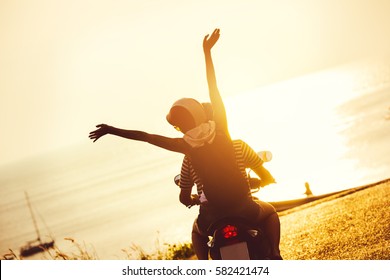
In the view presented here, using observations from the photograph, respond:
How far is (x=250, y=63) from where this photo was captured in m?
7.87

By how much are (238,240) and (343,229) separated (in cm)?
295

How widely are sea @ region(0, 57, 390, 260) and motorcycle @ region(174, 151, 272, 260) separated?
9.58m

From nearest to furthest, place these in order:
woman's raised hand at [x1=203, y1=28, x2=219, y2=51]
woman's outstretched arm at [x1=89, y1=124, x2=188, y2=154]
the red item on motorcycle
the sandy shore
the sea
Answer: the red item on motorcycle, woman's outstretched arm at [x1=89, y1=124, x2=188, y2=154], woman's raised hand at [x1=203, y1=28, x2=219, y2=51], the sandy shore, the sea

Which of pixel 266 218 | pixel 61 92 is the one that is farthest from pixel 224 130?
pixel 61 92

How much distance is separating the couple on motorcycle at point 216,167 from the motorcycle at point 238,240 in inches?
3.6

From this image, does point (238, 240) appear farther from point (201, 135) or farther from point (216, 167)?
point (201, 135)

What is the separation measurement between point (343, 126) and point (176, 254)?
45430 mm

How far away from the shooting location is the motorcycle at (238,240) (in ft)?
10.4

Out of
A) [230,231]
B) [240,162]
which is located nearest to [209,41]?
[240,162]

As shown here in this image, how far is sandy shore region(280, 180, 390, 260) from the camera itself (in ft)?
16.4

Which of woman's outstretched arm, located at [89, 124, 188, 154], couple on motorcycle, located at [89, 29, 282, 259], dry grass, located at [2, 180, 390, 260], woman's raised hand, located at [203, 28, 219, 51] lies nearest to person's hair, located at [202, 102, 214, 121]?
couple on motorcycle, located at [89, 29, 282, 259]

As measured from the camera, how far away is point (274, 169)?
127 ft

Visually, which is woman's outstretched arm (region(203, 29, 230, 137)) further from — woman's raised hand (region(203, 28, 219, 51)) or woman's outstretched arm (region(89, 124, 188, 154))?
woman's outstretched arm (region(89, 124, 188, 154))

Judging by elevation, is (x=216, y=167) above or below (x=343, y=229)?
above
